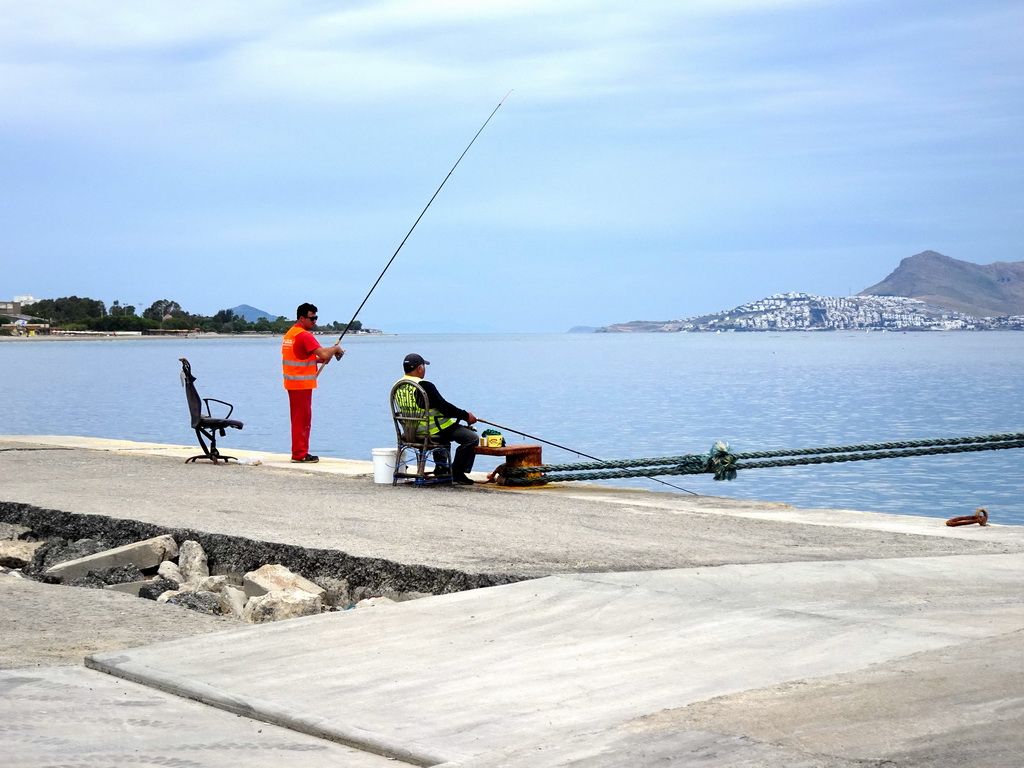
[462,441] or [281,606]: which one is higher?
[462,441]

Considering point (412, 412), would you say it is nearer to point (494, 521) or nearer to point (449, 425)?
point (449, 425)

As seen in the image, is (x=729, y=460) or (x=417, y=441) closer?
(x=729, y=460)

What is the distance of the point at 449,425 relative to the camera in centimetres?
1236

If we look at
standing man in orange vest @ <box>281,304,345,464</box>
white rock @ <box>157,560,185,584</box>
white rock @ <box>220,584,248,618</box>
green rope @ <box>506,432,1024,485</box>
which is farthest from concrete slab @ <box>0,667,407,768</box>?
standing man in orange vest @ <box>281,304,345,464</box>

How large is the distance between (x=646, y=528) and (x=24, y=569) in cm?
485

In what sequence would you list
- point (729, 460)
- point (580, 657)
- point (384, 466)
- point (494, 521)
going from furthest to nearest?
point (384, 466), point (729, 460), point (494, 521), point (580, 657)

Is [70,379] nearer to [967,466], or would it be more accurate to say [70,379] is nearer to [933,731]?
[967,466]

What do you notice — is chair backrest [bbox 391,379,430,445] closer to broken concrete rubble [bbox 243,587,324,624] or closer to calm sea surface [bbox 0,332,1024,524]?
broken concrete rubble [bbox 243,587,324,624]

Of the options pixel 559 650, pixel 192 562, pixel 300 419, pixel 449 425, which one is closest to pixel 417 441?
pixel 449 425

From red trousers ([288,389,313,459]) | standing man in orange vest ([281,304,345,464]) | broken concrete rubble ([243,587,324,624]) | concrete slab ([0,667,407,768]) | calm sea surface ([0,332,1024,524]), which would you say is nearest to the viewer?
concrete slab ([0,667,407,768])

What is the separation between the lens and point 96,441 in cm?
1803

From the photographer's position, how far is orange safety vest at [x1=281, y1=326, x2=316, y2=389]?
1471 cm

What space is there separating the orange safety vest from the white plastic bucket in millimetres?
2521

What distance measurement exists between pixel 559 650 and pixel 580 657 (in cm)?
15
